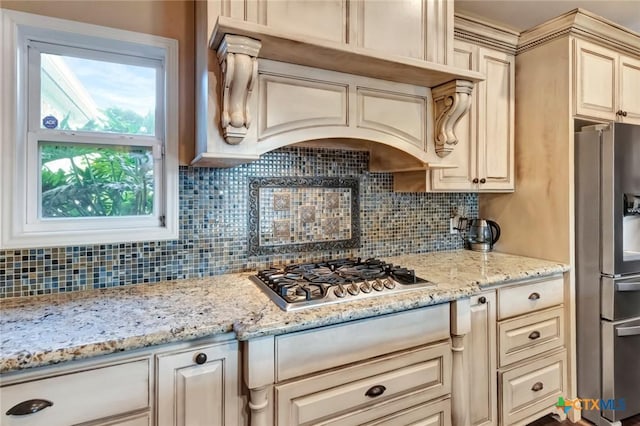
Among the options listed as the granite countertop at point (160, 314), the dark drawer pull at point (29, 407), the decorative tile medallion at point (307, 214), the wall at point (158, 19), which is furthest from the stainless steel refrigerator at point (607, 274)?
the dark drawer pull at point (29, 407)

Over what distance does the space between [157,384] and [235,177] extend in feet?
3.28

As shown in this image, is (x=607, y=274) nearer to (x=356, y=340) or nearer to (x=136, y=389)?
(x=356, y=340)

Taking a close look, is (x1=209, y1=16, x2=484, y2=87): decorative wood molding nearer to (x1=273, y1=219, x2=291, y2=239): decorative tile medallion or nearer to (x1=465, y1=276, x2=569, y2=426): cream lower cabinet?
(x1=273, y1=219, x2=291, y2=239): decorative tile medallion

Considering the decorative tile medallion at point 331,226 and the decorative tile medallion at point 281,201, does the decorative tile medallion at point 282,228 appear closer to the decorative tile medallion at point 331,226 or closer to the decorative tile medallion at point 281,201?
the decorative tile medallion at point 281,201

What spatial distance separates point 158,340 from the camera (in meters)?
1.08

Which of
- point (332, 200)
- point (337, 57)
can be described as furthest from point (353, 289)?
point (337, 57)

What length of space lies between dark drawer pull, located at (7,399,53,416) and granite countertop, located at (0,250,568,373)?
0.41ft

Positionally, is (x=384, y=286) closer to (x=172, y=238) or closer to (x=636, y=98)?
(x=172, y=238)

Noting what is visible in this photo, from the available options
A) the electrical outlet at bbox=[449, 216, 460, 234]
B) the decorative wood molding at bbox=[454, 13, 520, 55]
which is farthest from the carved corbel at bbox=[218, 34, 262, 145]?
the electrical outlet at bbox=[449, 216, 460, 234]

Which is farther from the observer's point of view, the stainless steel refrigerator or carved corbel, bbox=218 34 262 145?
the stainless steel refrigerator

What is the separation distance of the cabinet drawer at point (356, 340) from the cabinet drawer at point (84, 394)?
44cm

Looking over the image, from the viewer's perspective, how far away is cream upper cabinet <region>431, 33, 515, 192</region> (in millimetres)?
2143

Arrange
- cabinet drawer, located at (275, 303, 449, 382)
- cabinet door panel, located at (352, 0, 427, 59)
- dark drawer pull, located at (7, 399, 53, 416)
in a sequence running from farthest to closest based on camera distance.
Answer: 1. cabinet door panel, located at (352, 0, 427, 59)
2. cabinet drawer, located at (275, 303, 449, 382)
3. dark drawer pull, located at (7, 399, 53, 416)

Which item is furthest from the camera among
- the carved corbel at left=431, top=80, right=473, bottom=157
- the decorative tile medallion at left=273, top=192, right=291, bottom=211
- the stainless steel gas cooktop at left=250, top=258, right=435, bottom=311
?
the decorative tile medallion at left=273, top=192, right=291, bottom=211
